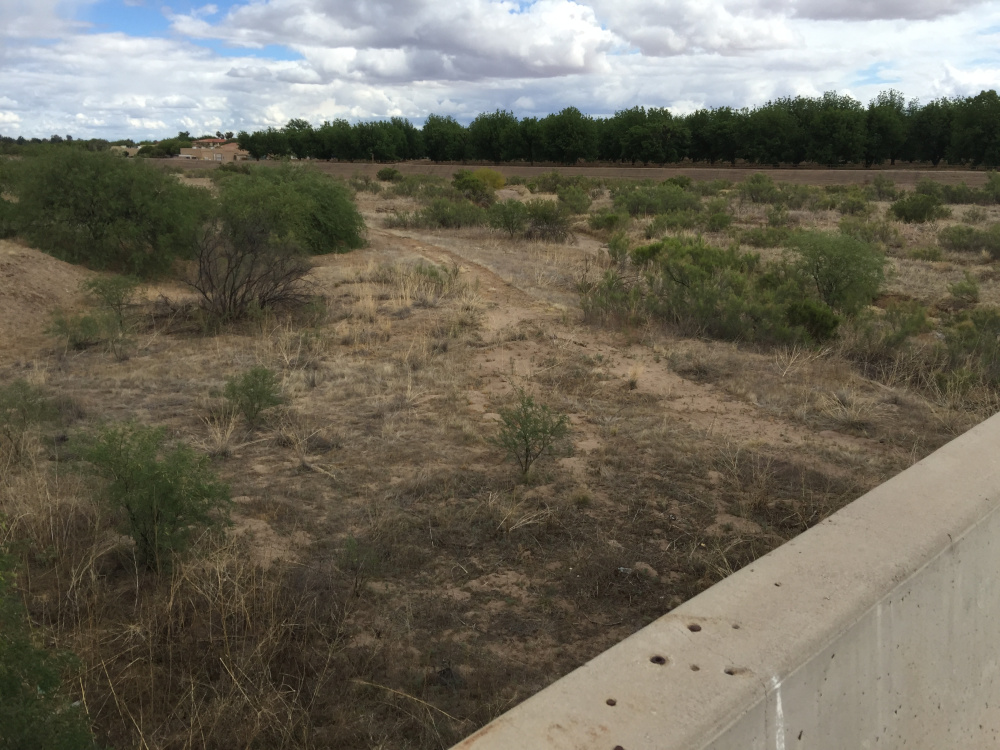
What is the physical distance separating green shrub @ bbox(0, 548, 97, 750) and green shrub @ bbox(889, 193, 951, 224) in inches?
1075

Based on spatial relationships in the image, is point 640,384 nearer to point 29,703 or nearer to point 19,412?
point 19,412

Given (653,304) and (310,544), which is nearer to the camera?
(310,544)

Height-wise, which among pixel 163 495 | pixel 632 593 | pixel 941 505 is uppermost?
pixel 941 505

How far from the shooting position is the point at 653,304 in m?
13.4

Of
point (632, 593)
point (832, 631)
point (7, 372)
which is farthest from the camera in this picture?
point (7, 372)

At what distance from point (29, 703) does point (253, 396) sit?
219 inches

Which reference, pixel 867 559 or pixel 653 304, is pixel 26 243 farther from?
pixel 867 559

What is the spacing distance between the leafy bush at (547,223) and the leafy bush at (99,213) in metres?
9.31

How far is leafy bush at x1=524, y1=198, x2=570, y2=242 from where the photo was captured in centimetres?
2366

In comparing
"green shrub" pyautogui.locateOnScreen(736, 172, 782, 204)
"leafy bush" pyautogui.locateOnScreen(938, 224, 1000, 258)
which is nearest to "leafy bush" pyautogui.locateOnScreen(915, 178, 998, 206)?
"green shrub" pyautogui.locateOnScreen(736, 172, 782, 204)

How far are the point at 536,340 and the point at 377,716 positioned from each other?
8306mm

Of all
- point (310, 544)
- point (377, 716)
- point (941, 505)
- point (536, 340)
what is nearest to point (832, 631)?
point (941, 505)

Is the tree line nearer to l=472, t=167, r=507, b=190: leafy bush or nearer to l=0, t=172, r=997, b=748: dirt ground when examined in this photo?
l=472, t=167, r=507, b=190: leafy bush

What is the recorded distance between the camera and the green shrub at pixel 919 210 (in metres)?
26.1
